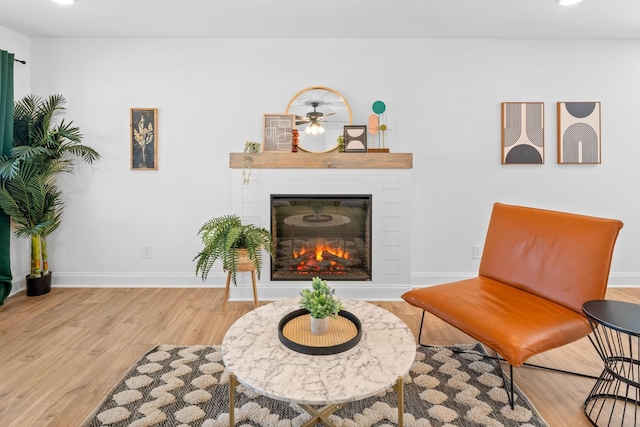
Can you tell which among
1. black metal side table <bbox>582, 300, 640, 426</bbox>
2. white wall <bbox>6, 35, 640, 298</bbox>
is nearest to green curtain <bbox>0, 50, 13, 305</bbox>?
white wall <bbox>6, 35, 640, 298</bbox>

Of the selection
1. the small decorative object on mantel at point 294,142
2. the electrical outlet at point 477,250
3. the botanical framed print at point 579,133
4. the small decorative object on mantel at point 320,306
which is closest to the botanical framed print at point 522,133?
the botanical framed print at point 579,133

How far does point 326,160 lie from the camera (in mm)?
3010

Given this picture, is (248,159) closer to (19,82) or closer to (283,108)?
(283,108)

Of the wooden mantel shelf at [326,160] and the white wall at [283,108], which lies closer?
the wooden mantel shelf at [326,160]

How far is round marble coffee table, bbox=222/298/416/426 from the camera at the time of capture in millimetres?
1164

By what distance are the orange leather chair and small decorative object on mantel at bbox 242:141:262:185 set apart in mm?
1733

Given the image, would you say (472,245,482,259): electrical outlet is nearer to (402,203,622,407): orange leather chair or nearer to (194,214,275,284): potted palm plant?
(402,203,622,407): orange leather chair

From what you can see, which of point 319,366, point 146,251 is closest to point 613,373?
point 319,366

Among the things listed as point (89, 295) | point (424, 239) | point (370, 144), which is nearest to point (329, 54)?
point (370, 144)

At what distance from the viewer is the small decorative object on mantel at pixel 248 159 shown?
3.00 m

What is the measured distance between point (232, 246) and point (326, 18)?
6.61ft

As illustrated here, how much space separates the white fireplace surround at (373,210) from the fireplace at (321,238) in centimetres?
8

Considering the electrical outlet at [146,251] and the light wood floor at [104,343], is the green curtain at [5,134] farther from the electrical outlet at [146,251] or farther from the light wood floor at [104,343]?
the electrical outlet at [146,251]

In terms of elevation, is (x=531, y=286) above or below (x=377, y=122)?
below
